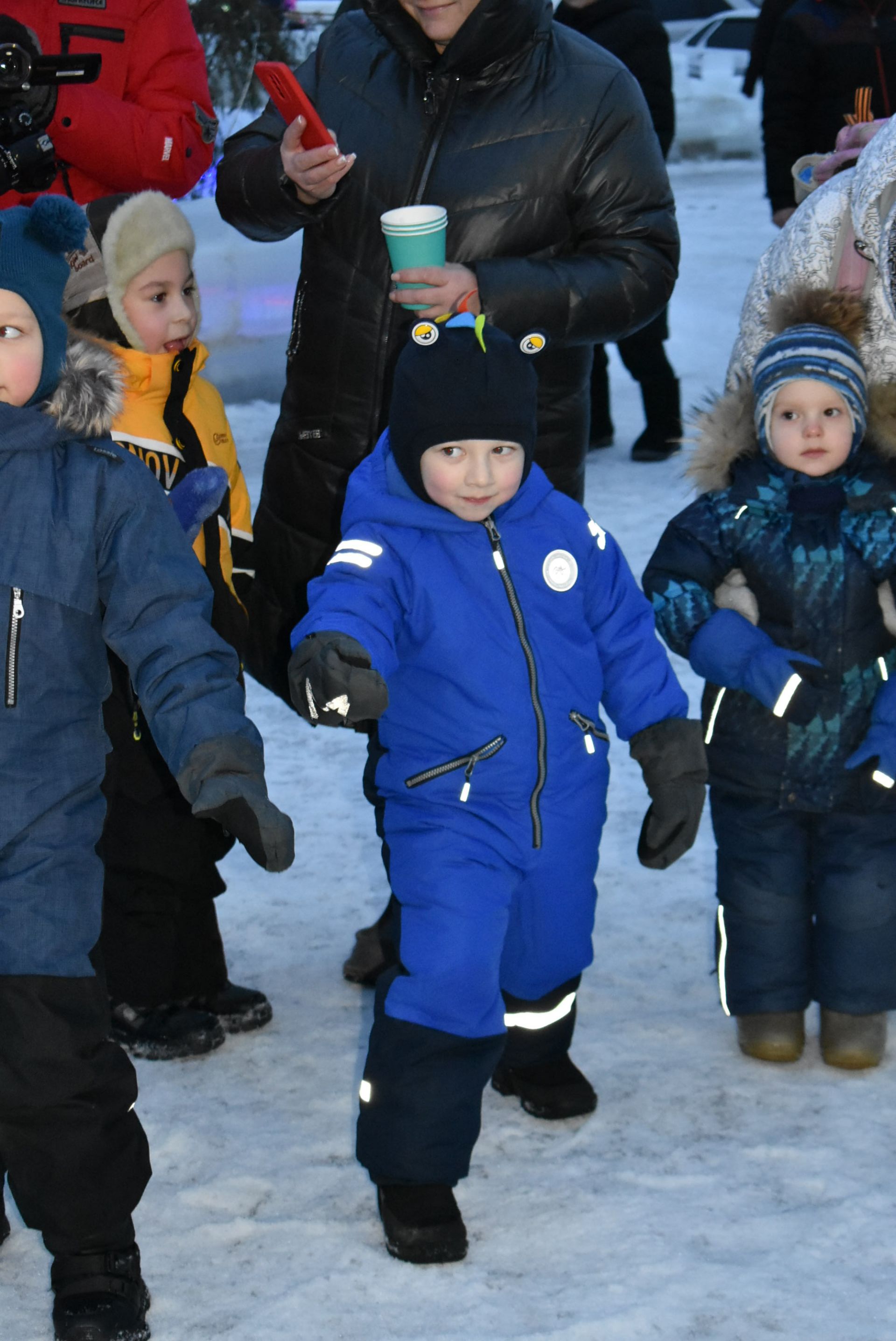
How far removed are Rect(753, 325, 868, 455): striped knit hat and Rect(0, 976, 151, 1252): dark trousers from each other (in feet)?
5.33

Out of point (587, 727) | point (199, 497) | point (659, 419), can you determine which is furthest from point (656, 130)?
point (587, 727)

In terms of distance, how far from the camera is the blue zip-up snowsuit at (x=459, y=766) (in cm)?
280

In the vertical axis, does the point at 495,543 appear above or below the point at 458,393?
below

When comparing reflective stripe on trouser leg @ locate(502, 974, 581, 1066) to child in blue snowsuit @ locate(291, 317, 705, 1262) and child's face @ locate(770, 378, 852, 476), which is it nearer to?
child in blue snowsuit @ locate(291, 317, 705, 1262)

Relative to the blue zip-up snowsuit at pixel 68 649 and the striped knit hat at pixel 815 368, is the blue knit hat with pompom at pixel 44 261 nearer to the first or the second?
the blue zip-up snowsuit at pixel 68 649

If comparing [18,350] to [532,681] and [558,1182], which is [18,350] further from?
[558,1182]

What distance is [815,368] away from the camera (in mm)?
3180

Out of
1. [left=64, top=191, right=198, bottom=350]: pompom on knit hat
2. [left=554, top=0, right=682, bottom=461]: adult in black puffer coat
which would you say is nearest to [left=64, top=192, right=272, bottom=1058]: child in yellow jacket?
[left=64, top=191, right=198, bottom=350]: pompom on knit hat

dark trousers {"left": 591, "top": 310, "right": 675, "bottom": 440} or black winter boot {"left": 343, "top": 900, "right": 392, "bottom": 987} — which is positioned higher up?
dark trousers {"left": 591, "top": 310, "right": 675, "bottom": 440}

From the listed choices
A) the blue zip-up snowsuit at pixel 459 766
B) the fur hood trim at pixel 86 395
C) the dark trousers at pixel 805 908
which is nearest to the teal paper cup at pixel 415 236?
the blue zip-up snowsuit at pixel 459 766

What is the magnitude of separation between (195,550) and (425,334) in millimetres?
666

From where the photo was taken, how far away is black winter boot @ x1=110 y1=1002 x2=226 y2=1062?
11.3 feet

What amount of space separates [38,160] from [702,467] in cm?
140

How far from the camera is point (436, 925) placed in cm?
280
